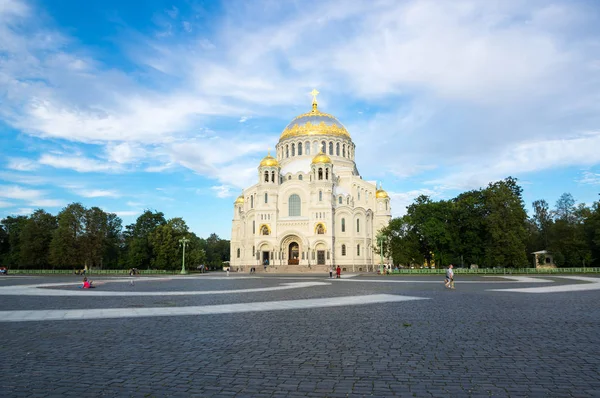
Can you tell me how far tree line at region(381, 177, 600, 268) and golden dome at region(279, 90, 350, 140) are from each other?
2696 cm

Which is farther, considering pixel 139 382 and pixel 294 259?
pixel 294 259

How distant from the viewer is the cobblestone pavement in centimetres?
557

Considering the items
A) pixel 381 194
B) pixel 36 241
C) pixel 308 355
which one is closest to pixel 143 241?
pixel 36 241

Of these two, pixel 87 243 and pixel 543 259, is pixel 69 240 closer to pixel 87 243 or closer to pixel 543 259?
pixel 87 243

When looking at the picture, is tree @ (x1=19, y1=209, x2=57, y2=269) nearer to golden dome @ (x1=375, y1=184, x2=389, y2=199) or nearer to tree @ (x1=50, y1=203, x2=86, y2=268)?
tree @ (x1=50, y1=203, x2=86, y2=268)

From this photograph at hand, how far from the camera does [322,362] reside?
22.5ft

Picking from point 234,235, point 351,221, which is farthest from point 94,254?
point 351,221

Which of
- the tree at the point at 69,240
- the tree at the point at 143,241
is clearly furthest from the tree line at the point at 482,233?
the tree at the point at 69,240

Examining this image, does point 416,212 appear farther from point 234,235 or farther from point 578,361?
point 578,361

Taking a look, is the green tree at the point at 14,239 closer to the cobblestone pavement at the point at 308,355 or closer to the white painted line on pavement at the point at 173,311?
the white painted line on pavement at the point at 173,311

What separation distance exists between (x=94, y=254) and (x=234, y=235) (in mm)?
23010

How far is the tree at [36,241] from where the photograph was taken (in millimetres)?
63678

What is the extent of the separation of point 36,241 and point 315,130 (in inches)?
1839

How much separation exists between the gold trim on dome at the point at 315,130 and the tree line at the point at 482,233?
1050 inches
